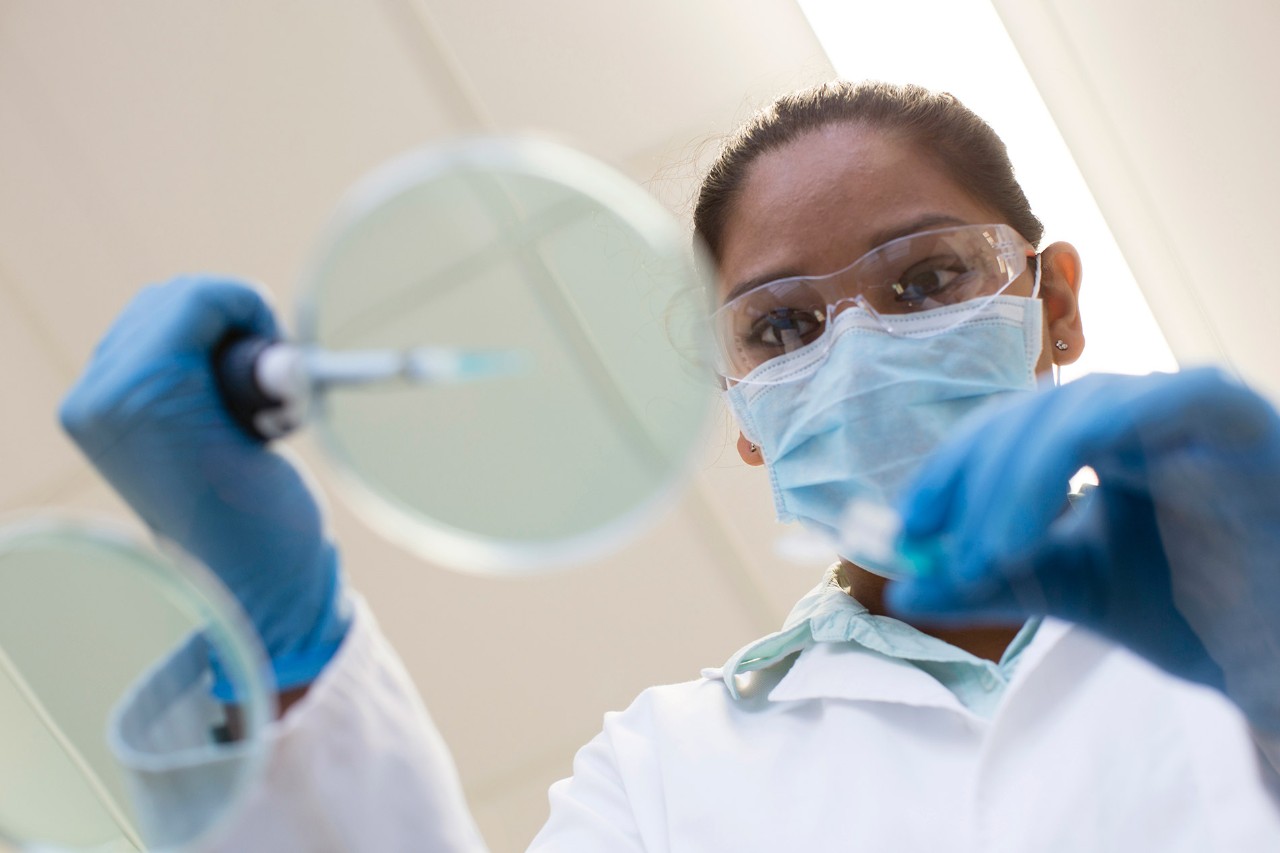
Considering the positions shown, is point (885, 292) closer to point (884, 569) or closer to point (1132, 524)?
point (884, 569)

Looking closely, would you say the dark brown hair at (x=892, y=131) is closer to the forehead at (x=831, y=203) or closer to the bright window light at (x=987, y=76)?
the forehead at (x=831, y=203)

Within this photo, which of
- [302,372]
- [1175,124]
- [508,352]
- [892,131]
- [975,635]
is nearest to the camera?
[302,372]

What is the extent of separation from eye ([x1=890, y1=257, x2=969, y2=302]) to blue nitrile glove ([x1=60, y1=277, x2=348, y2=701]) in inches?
26.0

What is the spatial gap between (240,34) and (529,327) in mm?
1317

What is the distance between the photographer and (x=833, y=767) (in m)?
1.12

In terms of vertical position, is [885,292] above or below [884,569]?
above

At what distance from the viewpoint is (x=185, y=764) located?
670 millimetres

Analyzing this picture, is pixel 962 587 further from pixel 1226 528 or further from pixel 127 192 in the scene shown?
pixel 127 192

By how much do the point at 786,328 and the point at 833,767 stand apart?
469mm

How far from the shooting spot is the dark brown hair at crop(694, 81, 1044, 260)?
4.43ft

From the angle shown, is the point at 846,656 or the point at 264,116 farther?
the point at 264,116

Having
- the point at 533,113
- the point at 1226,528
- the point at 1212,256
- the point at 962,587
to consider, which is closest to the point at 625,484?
the point at 962,587

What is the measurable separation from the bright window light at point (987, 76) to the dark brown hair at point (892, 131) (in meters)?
0.35

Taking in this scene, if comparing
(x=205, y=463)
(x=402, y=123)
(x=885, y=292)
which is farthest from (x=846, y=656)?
(x=402, y=123)
